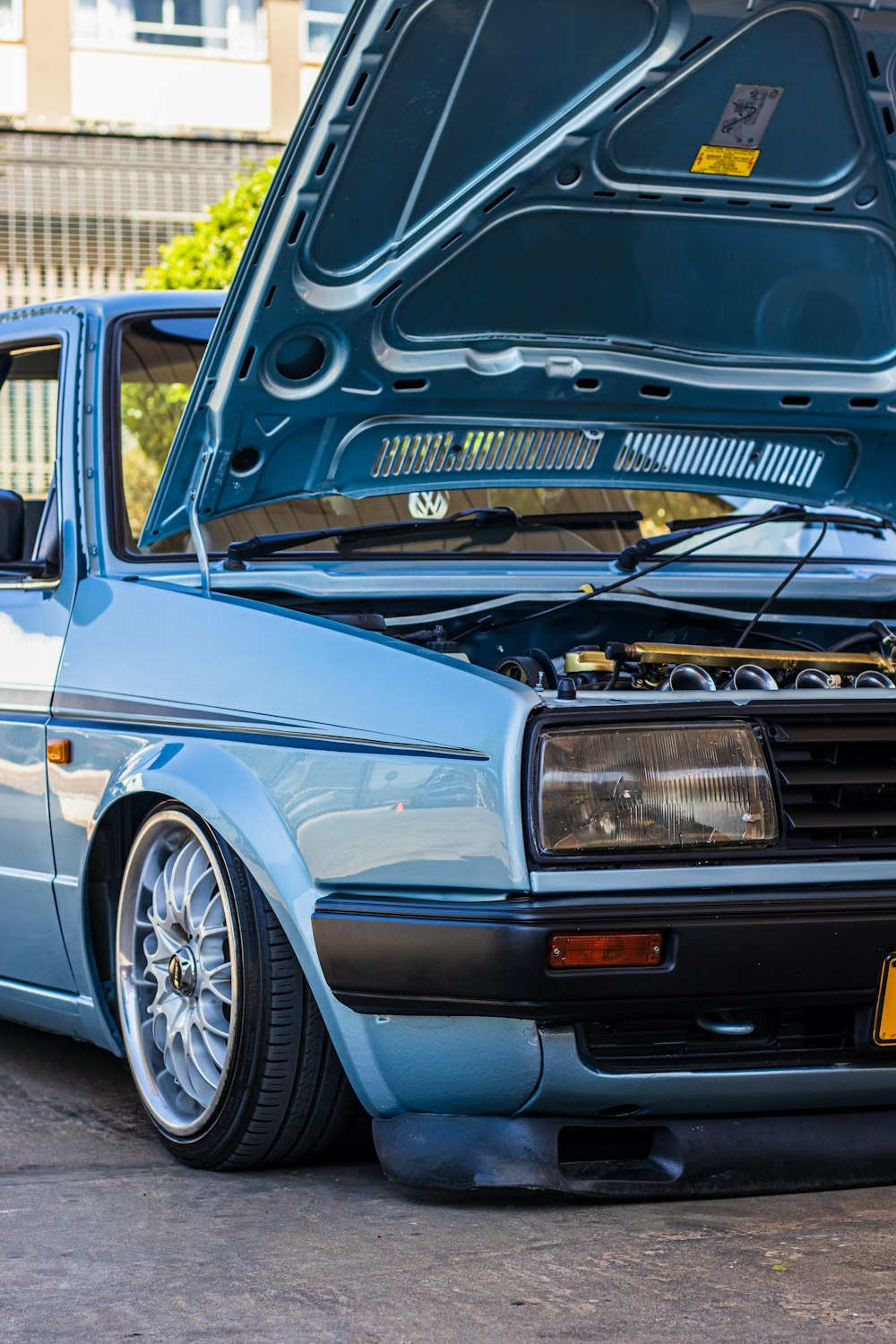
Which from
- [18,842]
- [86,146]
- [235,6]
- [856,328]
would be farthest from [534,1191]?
[235,6]

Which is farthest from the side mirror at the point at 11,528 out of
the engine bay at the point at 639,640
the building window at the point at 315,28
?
the building window at the point at 315,28

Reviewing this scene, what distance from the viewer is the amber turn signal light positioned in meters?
2.62

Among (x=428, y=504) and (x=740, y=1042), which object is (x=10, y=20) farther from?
(x=740, y=1042)

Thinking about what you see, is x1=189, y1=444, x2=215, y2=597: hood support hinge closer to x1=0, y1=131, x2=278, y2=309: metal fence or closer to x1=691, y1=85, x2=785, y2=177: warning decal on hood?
x1=691, y1=85, x2=785, y2=177: warning decal on hood

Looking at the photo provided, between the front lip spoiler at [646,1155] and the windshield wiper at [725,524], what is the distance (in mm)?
1479

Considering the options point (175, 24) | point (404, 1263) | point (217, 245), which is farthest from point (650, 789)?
point (175, 24)

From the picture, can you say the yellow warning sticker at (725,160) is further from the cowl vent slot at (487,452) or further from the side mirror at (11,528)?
the side mirror at (11,528)

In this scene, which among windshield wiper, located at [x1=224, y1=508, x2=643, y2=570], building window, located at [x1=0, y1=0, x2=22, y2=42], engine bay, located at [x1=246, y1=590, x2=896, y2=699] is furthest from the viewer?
building window, located at [x1=0, y1=0, x2=22, y2=42]

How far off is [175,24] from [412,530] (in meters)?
18.8

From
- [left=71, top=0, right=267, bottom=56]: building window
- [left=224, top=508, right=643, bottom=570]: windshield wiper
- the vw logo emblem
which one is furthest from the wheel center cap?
[left=71, top=0, right=267, bottom=56]: building window

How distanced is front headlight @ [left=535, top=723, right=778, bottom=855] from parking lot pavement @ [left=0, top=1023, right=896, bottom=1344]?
607 mm

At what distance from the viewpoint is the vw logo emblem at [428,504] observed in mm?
4191

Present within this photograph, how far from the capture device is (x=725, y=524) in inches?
162

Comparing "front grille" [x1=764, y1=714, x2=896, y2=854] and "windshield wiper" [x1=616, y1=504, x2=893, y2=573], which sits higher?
"windshield wiper" [x1=616, y1=504, x2=893, y2=573]
